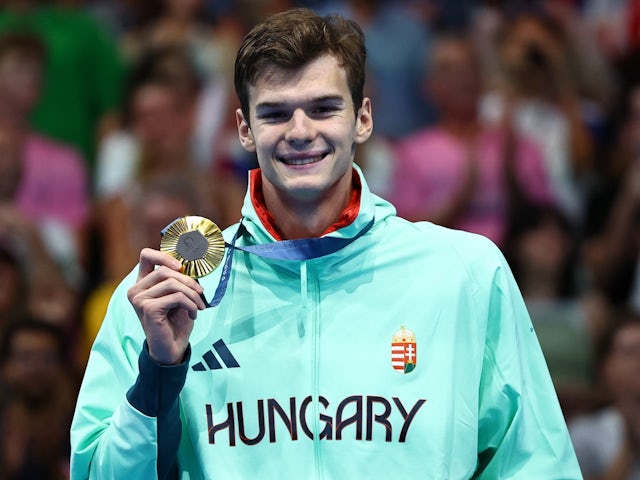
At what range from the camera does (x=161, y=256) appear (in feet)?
8.99

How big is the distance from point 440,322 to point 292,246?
40 centimetres

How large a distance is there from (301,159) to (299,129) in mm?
80

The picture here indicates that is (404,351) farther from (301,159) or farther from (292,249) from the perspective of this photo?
(301,159)

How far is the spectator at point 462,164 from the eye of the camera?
6.72m

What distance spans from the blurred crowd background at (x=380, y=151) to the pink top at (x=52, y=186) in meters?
0.01

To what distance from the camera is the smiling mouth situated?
2.96 m

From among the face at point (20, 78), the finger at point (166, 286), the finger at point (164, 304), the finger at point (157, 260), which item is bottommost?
the finger at point (164, 304)

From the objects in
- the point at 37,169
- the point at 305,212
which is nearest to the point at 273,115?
the point at 305,212

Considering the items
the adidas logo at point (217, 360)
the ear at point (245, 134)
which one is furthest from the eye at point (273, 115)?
the adidas logo at point (217, 360)

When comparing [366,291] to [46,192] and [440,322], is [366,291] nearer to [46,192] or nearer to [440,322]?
[440,322]

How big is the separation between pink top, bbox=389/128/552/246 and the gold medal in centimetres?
401

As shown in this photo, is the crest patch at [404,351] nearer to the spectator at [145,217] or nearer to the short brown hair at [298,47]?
the short brown hair at [298,47]

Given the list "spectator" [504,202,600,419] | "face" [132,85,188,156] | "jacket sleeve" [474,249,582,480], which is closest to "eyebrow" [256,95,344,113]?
"jacket sleeve" [474,249,582,480]

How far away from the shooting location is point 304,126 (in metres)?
2.93
